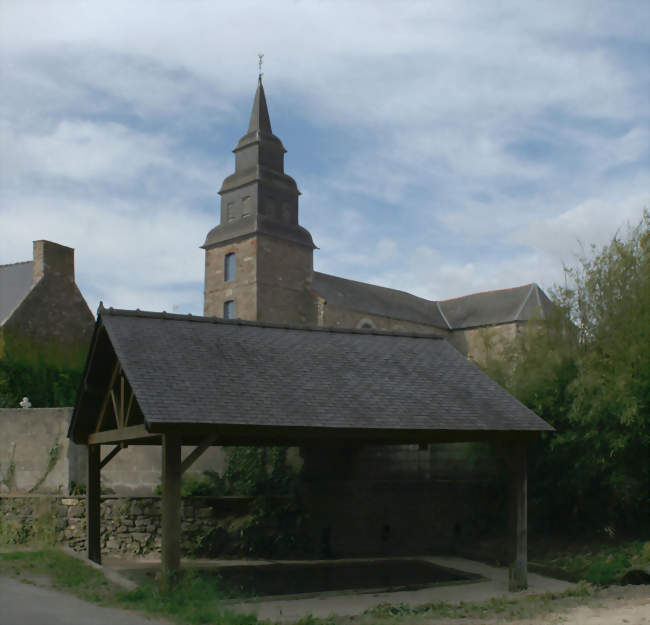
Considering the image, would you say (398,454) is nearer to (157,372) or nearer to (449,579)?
(449,579)

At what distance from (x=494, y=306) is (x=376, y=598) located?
30717mm

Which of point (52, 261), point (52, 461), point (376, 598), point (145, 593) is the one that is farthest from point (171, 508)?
point (52, 261)

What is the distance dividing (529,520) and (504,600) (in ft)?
16.6

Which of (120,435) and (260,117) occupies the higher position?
(260,117)

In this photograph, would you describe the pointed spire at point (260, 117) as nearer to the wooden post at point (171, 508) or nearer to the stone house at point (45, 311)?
the stone house at point (45, 311)

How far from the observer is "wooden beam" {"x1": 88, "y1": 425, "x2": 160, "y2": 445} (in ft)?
28.5

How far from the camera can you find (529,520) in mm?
13477

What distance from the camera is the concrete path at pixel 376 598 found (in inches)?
321

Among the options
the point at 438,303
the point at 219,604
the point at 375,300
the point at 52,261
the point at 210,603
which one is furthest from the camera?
Result: the point at 438,303

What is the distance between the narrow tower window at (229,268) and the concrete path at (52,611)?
24.4 metres

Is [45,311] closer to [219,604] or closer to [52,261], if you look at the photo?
[52,261]

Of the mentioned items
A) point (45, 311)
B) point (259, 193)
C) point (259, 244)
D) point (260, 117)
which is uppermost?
point (260, 117)

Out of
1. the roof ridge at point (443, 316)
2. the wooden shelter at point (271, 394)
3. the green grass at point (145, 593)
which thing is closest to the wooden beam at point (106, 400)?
the wooden shelter at point (271, 394)

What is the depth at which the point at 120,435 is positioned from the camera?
9500mm
